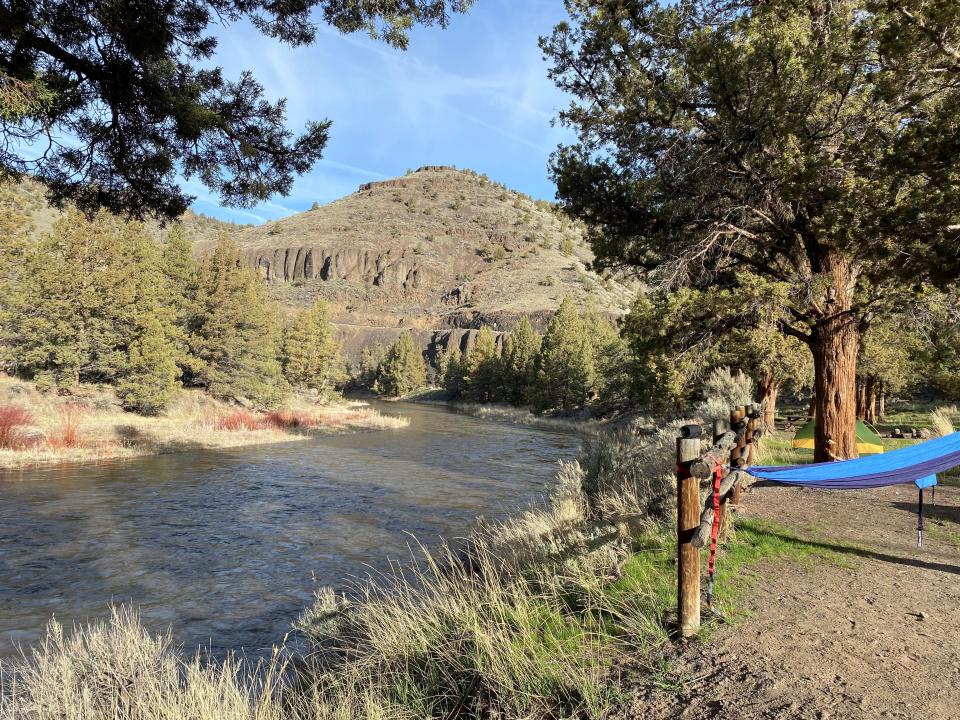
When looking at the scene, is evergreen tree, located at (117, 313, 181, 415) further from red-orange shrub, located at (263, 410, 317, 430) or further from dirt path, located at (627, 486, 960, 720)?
dirt path, located at (627, 486, 960, 720)

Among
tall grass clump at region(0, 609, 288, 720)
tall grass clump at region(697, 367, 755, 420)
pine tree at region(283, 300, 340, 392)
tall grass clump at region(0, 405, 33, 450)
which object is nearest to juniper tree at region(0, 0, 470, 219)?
tall grass clump at region(0, 609, 288, 720)

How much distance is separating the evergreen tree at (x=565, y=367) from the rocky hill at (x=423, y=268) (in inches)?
2097

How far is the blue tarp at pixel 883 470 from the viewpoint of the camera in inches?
248

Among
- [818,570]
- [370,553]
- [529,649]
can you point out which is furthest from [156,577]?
[818,570]

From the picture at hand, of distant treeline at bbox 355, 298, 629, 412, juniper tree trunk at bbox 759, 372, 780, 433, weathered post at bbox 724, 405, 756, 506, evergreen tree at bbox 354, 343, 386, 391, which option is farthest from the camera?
evergreen tree at bbox 354, 343, 386, 391

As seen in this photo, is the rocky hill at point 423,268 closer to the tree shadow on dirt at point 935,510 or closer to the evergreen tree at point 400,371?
the evergreen tree at point 400,371

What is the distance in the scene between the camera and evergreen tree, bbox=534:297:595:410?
54.4 metres

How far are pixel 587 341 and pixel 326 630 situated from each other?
5185 centimetres

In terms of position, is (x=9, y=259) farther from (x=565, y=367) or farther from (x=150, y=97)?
(x=565, y=367)

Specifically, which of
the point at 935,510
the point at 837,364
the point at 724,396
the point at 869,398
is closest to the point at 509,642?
the point at 935,510

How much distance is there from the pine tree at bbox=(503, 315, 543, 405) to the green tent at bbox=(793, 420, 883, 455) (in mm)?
46819

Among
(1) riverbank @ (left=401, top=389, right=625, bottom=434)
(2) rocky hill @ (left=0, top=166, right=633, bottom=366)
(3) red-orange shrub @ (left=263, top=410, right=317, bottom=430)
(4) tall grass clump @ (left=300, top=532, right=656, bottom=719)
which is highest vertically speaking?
(2) rocky hill @ (left=0, top=166, right=633, bottom=366)

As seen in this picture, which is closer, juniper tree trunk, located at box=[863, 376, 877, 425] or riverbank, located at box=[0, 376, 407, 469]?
riverbank, located at box=[0, 376, 407, 469]

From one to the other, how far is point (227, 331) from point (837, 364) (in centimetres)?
3433
